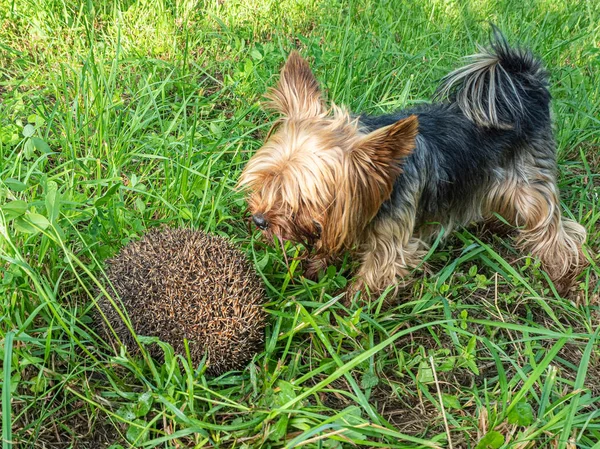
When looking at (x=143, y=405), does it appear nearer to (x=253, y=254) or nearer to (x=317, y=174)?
(x=253, y=254)

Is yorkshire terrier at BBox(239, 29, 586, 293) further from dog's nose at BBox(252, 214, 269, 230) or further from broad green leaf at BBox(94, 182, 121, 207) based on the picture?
broad green leaf at BBox(94, 182, 121, 207)

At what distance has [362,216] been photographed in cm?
336

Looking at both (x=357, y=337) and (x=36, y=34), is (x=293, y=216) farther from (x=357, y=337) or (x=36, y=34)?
(x=36, y=34)

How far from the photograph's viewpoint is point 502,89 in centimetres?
372

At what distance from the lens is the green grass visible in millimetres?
2809

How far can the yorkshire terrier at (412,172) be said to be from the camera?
10.5 ft

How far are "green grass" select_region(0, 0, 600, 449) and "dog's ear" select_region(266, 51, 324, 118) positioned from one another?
0.77 metres

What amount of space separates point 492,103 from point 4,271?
10.0 feet

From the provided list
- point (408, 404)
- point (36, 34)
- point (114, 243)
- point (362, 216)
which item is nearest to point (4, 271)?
point (114, 243)

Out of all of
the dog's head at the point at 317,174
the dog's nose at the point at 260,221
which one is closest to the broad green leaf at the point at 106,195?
the dog's head at the point at 317,174

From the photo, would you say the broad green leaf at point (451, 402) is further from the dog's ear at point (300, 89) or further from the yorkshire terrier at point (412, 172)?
the dog's ear at point (300, 89)

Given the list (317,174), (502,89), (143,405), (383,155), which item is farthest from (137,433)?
(502,89)

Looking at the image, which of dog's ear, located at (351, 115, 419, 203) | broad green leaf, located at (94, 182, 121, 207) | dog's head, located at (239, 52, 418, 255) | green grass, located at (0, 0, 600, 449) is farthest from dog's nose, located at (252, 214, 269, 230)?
broad green leaf, located at (94, 182, 121, 207)

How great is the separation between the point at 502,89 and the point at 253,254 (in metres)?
1.91
